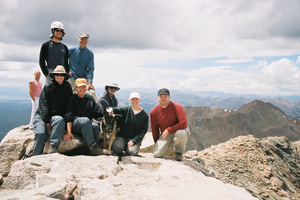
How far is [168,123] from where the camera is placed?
9.33 m

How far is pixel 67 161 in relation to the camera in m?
7.10

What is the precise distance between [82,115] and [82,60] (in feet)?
12.5

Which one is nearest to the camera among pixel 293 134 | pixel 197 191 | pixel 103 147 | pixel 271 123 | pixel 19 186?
pixel 197 191

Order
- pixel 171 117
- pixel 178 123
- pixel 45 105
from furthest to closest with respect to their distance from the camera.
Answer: pixel 171 117
pixel 178 123
pixel 45 105

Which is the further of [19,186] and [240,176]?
[240,176]

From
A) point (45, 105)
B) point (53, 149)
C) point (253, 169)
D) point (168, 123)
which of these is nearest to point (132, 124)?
point (168, 123)

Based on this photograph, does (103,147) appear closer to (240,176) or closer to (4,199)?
(4,199)

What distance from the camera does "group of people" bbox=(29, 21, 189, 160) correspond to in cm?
786

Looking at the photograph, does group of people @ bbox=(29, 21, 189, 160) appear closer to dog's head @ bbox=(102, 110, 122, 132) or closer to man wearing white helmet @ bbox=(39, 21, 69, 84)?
man wearing white helmet @ bbox=(39, 21, 69, 84)

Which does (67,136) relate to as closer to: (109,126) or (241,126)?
(109,126)

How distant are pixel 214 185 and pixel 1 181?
22.0ft

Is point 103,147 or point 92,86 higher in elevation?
point 92,86

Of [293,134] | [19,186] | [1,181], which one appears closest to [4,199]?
[19,186]

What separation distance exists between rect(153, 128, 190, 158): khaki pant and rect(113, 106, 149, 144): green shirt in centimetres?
104
